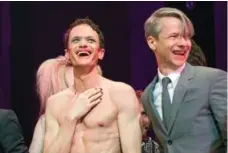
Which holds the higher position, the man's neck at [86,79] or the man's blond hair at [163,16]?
the man's blond hair at [163,16]

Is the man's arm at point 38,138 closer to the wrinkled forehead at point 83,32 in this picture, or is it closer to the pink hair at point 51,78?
the pink hair at point 51,78

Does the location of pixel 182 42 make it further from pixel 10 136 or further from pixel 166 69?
pixel 10 136

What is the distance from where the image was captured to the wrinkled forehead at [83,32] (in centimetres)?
196

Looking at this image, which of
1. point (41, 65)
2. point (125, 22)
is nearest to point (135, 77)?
point (125, 22)

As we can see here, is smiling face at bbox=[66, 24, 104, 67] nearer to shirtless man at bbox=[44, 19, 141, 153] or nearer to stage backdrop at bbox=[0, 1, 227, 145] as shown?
shirtless man at bbox=[44, 19, 141, 153]

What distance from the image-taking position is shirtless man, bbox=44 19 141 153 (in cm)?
189

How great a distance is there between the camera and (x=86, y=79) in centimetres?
195

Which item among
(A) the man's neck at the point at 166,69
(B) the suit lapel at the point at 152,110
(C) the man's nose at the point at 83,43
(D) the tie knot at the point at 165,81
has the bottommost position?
(B) the suit lapel at the point at 152,110

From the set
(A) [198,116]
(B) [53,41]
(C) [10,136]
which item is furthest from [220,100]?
(B) [53,41]

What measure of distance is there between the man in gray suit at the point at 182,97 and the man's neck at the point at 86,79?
0.66ft

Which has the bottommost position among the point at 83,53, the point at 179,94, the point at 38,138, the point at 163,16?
the point at 38,138

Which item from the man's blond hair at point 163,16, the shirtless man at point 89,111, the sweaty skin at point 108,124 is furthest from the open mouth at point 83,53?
the man's blond hair at point 163,16

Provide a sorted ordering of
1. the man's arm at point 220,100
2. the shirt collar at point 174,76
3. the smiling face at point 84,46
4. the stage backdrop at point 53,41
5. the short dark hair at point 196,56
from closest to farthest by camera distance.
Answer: the man's arm at point 220,100 < the shirt collar at point 174,76 < the smiling face at point 84,46 < the short dark hair at point 196,56 < the stage backdrop at point 53,41

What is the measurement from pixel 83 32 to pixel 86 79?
0.17 m
